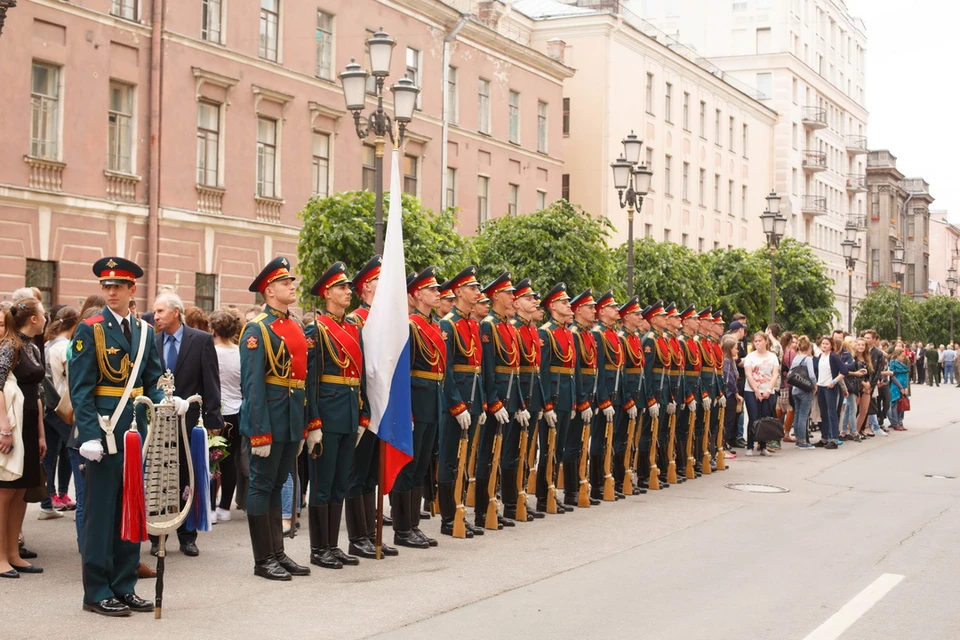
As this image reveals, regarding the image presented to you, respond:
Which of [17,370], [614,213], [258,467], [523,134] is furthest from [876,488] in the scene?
[614,213]

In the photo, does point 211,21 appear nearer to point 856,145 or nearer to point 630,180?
point 630,180

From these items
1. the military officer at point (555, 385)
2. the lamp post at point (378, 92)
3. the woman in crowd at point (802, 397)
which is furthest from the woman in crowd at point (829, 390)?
the military officer at point (555, 385)

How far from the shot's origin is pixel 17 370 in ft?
29.3

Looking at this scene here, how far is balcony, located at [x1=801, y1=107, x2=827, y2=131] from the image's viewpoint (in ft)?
240

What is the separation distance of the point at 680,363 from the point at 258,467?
7.61 metres

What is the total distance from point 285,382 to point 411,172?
85.2 feet

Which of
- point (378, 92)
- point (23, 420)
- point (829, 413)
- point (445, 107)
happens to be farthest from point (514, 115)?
point (23, 420)

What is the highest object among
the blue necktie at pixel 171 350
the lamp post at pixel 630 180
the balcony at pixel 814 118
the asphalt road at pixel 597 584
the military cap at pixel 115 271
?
the balcony at pixel 814 118

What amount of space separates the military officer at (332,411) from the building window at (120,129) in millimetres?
16718

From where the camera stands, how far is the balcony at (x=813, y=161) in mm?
72250

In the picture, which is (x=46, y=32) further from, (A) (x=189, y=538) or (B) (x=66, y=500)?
(A) (x=189, y=538)

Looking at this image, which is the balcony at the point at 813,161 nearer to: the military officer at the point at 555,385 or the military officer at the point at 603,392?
the military officer at the point at 603,392

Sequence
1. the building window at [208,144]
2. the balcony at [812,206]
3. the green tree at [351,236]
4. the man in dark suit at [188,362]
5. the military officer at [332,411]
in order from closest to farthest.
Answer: the military officer at [332,411] < the man in dark suit at [188,362] < the green tree at [351,236] < the building window at [208,144] < the balcony at [812,206]

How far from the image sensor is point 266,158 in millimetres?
29000
